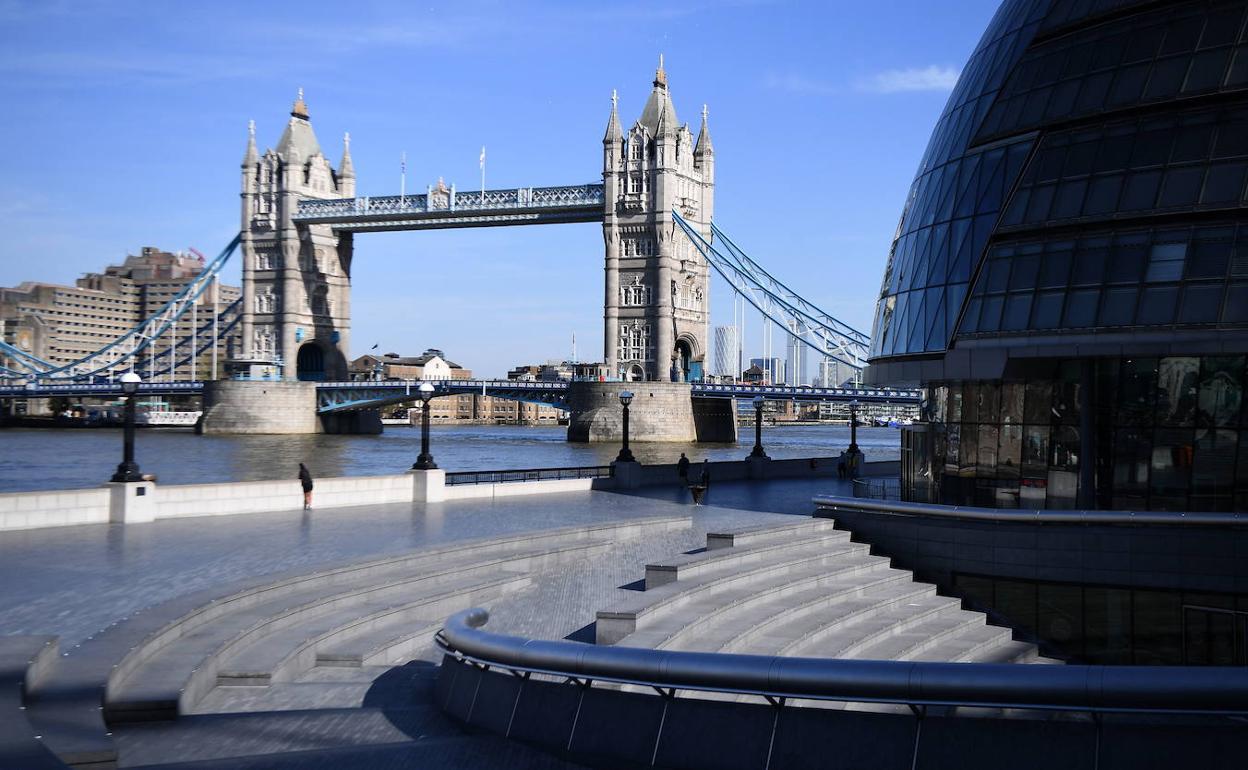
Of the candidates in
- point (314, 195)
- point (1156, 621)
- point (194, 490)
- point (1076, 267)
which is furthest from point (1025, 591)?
point (314, 195)

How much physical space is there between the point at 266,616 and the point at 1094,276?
51.8 feet

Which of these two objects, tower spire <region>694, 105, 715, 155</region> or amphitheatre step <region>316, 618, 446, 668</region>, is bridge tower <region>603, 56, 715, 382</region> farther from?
amphitheatre step <region>316, 618, 446, 668</region>

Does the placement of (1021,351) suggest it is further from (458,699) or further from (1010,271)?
(458,699)

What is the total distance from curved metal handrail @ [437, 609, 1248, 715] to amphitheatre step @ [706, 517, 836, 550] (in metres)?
11.4

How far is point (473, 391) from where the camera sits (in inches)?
4523

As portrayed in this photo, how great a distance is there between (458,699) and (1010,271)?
16673mm

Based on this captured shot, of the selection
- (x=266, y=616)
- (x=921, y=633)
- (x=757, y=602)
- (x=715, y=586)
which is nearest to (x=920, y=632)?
(x=921, y=633)

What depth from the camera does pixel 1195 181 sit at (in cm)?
2186

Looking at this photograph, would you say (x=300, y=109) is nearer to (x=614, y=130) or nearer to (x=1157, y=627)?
(x=614, y=130)

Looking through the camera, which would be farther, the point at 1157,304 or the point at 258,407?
the point at 258,407

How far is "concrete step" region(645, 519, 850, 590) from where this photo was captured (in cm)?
1739

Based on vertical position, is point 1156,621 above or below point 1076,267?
below

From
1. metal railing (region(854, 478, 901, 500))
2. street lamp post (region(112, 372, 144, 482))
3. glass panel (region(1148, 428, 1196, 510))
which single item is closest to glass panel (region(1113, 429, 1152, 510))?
glass panel (region(1148, 428, 1196, 510))

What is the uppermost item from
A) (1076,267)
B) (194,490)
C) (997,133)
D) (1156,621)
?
(997,133)
